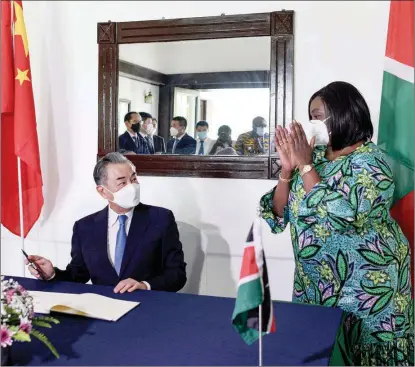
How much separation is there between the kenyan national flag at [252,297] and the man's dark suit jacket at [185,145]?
192cm

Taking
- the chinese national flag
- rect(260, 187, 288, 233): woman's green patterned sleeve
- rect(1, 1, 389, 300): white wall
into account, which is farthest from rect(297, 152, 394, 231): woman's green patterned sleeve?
the chinese national flag

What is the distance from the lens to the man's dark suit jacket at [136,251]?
2182 millimetres

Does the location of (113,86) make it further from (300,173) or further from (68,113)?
(300,173)

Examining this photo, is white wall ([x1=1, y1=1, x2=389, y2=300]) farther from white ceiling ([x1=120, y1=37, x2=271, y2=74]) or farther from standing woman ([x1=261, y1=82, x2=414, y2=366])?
standing woman ([x1=261, y1=82, x2=414, y2=366])

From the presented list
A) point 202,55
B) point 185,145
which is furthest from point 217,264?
point 202,55

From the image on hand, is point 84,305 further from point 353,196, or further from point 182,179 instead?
point 182,179

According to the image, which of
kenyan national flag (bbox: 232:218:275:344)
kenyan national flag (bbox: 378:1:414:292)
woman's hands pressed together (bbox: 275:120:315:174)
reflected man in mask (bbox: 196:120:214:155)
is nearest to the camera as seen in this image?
kenyan national flag (bbox: 232:218:275:344)

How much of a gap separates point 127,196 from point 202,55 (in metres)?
1.23

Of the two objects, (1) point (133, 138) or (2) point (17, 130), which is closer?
(2) point (17, 130)

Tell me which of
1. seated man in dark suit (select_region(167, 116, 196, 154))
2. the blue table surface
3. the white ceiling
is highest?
the white ceiling

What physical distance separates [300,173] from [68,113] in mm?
2050

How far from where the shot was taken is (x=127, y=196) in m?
2.21

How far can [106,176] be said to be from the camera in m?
2.26

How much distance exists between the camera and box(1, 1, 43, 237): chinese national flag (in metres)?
3.03
